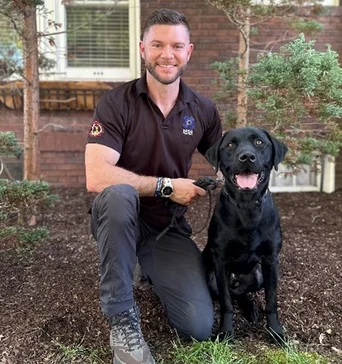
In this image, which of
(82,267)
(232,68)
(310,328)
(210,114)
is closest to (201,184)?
(210,114)

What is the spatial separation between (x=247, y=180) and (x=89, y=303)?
4.19 feet

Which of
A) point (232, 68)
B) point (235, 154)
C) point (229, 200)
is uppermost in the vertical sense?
point (232, 68)

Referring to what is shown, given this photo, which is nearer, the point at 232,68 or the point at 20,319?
the point at 20,319

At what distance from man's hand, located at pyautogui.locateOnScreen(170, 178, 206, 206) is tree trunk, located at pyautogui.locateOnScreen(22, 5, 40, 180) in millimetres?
2115

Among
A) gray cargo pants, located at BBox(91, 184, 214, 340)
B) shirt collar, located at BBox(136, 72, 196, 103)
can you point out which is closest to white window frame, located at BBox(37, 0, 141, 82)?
shirt collar, located at BBox(136, 72, 196, 103)

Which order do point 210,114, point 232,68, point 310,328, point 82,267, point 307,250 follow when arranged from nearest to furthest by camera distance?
1. point 310,328
2. point 210,114
3. point 82,267
4. point 307,250
5. point 232,68

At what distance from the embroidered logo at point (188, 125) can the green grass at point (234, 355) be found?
48.1 inches

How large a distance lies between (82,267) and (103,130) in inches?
48.5

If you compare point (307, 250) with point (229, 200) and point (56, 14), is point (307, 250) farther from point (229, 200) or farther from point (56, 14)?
point (56, 14)

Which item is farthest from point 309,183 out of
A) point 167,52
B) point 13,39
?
point 13,39

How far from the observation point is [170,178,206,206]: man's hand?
8.93 ft

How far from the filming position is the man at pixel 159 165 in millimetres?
2670

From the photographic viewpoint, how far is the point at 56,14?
581 centimetres

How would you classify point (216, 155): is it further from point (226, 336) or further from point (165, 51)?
point (226, 336)
